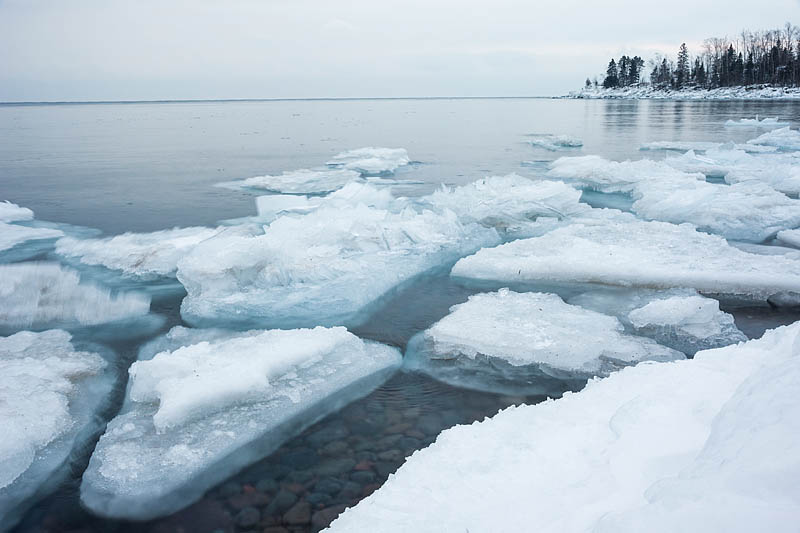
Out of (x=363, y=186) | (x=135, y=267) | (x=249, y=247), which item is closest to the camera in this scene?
(x=249, y=247)

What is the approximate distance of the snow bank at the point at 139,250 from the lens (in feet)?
19.7

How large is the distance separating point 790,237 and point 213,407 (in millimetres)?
6744

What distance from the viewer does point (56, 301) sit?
5.13 metres

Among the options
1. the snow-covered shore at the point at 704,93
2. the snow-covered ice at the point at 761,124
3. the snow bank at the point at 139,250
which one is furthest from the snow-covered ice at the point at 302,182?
the snow-covered shore at the point at 704,93

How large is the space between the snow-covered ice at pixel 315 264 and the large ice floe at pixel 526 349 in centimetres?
106

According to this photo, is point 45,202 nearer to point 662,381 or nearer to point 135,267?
point 135,267

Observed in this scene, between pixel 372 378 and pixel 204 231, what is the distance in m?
4.36

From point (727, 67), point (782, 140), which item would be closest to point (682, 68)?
point (727, 67)

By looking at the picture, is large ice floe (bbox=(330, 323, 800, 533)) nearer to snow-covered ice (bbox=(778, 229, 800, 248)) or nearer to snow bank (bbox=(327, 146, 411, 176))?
snow-covered ice (bbox=(778, 229, 800, 248))

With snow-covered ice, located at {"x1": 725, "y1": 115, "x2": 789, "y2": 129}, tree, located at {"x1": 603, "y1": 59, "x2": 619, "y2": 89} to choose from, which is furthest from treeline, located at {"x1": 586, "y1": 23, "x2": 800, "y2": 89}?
snow-covered ice, located at {"x1": 725, "y1": 115, "x2": 789, "y2": 129}

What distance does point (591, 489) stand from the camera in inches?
74.0

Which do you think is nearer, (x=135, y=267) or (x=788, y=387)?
(x=788, y=387)

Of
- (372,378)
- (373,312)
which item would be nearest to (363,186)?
(373,312)

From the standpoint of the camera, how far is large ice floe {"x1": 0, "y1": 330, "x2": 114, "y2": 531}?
2.76 meters
